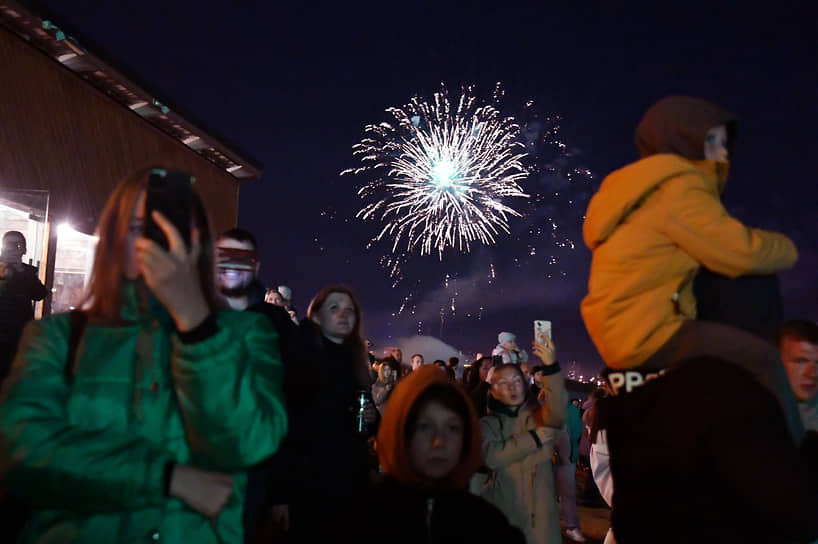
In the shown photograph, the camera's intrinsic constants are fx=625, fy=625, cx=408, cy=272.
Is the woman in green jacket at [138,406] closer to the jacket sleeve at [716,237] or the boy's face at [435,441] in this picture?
the boy's face at [435,441]

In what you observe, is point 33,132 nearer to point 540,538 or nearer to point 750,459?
point 540,538

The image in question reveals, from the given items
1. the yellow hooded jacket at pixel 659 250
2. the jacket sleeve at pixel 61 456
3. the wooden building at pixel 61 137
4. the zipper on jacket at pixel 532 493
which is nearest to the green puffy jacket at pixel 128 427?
the jacket sleeve at pixel 61 456

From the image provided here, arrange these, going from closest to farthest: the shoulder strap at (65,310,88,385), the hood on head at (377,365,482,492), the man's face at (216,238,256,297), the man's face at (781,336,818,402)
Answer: the shoulder strap at (65,310,88,385) → the hood on head at (377,365,482,492) → the man's face at (781,336,818,402) → the man's face at (216,238,256,297)

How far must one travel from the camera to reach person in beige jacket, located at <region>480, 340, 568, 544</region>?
5.41 meters

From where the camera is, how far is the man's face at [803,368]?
3369 mm

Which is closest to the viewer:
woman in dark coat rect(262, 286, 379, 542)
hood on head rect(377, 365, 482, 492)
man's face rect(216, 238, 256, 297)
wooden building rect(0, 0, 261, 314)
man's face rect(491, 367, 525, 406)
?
hood on head rect(377, 365, 482, 492)

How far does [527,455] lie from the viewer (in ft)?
18.1

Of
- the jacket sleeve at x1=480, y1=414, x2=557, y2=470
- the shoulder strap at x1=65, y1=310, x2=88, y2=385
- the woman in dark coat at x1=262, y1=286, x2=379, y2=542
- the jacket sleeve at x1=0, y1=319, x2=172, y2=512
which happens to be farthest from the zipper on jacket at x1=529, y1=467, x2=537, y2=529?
the shoulder strap at x1=65, y1=310, x2=88, y2=385

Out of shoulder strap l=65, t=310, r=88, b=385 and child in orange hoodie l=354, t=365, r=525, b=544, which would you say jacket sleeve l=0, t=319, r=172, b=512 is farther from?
child in orange hoodie l=354, t=365, r=525, b=544

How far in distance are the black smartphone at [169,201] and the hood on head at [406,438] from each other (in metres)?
1.54

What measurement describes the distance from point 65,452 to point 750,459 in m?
1.89

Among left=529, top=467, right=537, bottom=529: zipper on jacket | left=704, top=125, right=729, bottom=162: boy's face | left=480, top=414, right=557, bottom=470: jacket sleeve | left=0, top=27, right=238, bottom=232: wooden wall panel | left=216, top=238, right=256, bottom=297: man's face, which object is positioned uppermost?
left=0, top=27, right=238, bottom=232: wooden wall panel

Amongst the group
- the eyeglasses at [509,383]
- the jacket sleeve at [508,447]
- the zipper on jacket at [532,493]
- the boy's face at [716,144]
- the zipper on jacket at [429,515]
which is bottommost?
the zipper on jacket at [532,493]

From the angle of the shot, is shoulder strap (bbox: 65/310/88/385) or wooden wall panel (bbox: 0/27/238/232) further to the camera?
wooden wall panel (bbox: 0/27/238/232)
